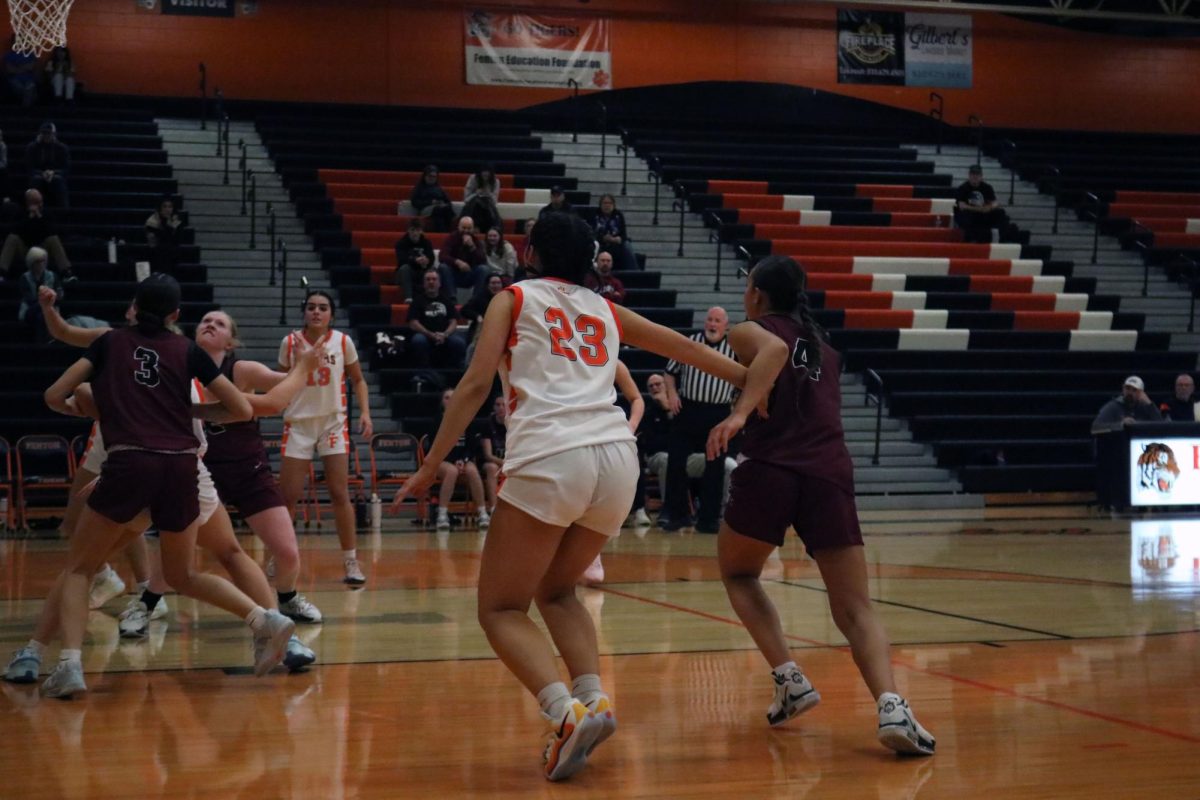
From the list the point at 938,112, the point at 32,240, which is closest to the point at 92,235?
the point at 32,240

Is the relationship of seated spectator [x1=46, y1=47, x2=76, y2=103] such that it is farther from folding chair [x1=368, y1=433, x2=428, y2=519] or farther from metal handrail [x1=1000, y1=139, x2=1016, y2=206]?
metal handrail [x1=1000, y1=139, x2=1016, y2=206]

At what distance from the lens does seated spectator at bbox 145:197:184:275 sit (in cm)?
1664

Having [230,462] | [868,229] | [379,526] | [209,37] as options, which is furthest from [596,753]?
[209,37]

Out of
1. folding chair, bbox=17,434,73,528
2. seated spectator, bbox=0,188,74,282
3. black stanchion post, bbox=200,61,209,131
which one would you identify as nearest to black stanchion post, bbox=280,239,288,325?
seated spectator, bbox=0,188,74,282

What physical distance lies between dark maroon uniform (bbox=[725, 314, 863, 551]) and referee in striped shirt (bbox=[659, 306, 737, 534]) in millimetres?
7757

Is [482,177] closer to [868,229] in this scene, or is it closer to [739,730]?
[868,229]

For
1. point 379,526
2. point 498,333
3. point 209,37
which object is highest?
point 209,37

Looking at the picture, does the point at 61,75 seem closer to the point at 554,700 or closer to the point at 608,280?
the point at 608,280

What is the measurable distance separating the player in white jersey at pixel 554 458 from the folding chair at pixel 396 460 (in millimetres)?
9714

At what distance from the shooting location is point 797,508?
15.3ft

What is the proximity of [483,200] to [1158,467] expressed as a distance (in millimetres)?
8791

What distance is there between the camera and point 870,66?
25172 mm

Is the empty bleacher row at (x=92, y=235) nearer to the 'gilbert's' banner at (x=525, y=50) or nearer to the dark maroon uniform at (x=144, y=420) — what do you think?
the 'gilbert's' banner at (x=525, y=50)

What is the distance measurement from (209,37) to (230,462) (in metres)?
16.9
